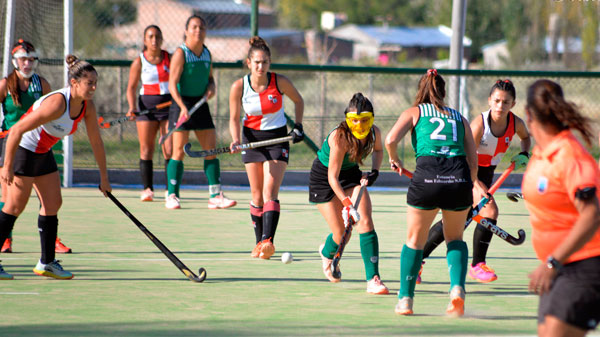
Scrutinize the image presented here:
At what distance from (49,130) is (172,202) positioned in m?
4.06

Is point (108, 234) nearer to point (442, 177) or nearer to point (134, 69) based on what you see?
point (134, 69)

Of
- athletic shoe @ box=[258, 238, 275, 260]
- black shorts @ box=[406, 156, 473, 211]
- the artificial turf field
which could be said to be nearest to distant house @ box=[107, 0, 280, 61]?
the artificial turf field

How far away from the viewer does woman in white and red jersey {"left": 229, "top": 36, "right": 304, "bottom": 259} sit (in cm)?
766

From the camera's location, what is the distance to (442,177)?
553cm

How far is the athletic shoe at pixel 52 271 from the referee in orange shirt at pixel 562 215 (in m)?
3.88

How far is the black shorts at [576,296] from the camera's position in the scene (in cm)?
358

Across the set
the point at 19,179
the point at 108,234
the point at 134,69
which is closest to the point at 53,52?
the point at 134,69

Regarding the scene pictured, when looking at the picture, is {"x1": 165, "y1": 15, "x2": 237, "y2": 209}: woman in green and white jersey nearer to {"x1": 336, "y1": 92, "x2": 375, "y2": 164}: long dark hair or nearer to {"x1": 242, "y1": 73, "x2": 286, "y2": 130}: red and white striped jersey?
{"x1": 242, "y1": 73, "x2": 286, "y2": 130}: red and white striped jersey

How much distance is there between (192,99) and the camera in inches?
400

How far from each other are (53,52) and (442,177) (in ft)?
29.1

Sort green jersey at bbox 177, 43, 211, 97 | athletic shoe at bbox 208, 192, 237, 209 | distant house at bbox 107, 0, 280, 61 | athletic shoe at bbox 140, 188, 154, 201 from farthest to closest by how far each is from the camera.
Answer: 1. distant house at bbox 107, 0, 280, 61
2. athletic shoe at bbox 140, 188, 154, 201
3. athletic shoe at bbox 208, 192, 237, 209
4. green jersey at bbox 177, 43, 211, 97

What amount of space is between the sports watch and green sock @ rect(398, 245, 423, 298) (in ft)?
6.35

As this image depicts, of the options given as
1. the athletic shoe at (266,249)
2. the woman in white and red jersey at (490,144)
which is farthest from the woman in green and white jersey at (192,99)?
the woman in white and red jersey at (490,144)

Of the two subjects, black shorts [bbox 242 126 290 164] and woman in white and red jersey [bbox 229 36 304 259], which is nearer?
woman in white and red jersey [bbox 229 36 304 259]
